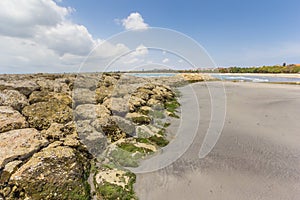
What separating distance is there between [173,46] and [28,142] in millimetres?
5319

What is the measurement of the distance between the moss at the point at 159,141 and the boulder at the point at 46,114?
9.02 ft

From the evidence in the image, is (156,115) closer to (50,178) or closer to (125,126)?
(125,126)

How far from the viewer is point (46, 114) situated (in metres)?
5.07

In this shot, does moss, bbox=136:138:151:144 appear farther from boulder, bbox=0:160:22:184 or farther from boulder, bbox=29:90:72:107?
boulder, bbox=29:90:72:107

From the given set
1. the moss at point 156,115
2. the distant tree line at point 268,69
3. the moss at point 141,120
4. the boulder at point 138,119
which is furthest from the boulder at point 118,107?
the distant tree line at point 268,69

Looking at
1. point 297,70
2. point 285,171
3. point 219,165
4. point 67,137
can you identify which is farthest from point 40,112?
point 297,70

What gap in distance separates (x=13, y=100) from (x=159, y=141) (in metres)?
5.17

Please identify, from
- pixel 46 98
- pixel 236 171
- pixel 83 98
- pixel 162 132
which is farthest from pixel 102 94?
pixel 236 171

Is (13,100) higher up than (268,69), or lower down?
lower down

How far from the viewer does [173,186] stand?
331 centimetres

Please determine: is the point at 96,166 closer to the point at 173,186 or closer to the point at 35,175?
the point at 35,175

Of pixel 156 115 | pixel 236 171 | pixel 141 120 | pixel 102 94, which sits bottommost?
pixel 236 171

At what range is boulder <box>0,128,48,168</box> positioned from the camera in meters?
3.22

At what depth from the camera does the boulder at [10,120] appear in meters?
4.09
